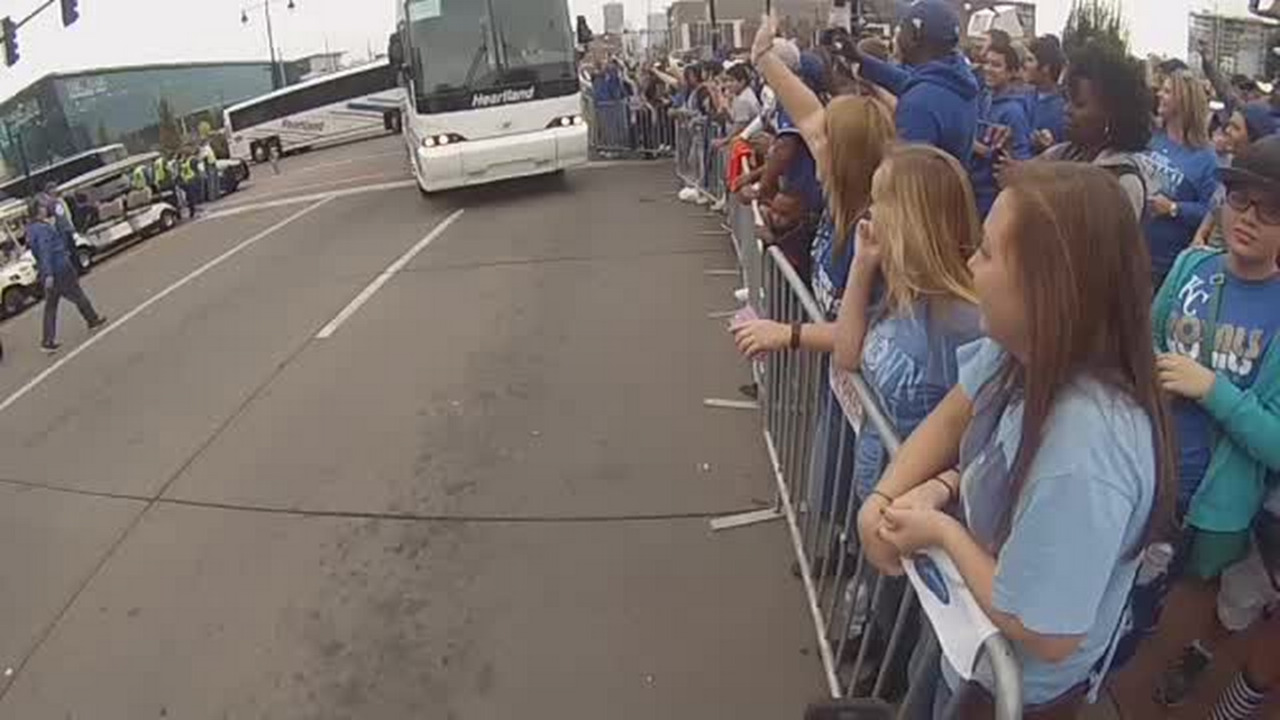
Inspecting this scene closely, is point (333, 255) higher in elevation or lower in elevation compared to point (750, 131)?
lower

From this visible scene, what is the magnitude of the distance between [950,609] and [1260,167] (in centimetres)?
156

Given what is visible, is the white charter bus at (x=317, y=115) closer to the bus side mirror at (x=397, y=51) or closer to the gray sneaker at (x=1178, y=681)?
the bus side mirror at (x=397, y=51)

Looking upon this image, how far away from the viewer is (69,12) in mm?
17969

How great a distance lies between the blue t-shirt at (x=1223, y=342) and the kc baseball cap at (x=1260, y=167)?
0.79ft

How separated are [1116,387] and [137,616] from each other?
441cm

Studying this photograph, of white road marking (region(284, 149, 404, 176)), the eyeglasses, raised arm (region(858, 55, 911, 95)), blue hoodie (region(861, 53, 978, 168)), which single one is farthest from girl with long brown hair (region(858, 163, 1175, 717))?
white road marking (region(284, 149, 404, 176))

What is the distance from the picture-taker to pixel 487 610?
4.20m

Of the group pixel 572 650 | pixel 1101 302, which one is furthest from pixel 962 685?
pixel 572 650

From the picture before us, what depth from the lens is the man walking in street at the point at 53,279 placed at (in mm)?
11648

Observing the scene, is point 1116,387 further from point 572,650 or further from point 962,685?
point 572,650

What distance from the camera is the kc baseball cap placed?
2454mm

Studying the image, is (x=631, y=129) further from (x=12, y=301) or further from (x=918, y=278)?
(x=918, y=278)

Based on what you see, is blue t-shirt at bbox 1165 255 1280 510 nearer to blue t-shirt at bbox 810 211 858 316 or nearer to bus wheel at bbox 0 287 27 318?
blue t-shirt at bbox 810 211 858 316

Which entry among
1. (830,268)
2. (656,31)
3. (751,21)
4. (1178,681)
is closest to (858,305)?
(830,268)
